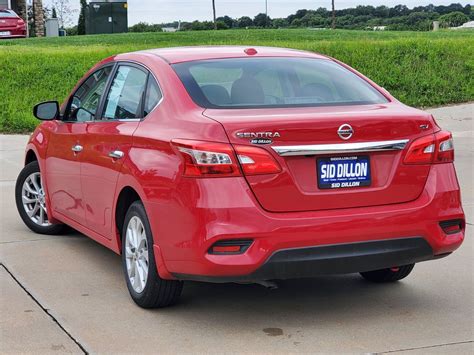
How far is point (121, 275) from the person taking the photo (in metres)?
6.22

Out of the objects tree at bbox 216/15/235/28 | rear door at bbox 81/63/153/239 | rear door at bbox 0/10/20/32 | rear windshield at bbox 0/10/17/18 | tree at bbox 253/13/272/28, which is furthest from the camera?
tree at bbox 253/13/272/28

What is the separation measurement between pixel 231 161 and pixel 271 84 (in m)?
1.01

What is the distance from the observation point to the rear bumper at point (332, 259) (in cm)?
466

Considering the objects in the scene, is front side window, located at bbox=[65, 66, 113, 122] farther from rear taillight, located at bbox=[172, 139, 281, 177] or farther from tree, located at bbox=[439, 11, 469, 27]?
tree, located at bbox=[439, 11, 469, 27]

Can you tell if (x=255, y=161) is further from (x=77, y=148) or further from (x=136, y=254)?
(x=77, y=148)

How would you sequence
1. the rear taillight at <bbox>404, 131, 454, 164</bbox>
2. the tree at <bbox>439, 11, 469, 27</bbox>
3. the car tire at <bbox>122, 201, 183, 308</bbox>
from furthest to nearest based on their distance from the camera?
the tree at <bbox>439, 11, 469, 27</bbox> < the car tire at <bbox>122, 201, 183, 308</bbox> < the rear taillight at <bbox>404, 131, 454, 164</bbox>

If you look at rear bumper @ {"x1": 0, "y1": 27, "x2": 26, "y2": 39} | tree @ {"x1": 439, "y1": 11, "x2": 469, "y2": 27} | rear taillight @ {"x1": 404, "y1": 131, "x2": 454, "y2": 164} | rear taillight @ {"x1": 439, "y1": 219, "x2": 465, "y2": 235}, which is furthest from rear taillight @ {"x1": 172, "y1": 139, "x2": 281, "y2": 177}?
tree @ {"x1": 439, "y1": 11, "x2": 469, "y2": 27}

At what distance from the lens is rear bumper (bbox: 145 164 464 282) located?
4617 millimetres

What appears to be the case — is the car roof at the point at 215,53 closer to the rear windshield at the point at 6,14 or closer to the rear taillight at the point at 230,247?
the rear taillight at the point at 230,247

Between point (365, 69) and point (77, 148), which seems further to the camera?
point (365, 69)

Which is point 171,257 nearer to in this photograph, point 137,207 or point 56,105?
point 137,207

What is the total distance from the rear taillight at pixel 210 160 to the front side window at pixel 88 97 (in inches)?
69.2

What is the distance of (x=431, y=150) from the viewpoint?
198 inches

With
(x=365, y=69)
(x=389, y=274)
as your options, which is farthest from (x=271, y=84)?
(x=365, y=69)
